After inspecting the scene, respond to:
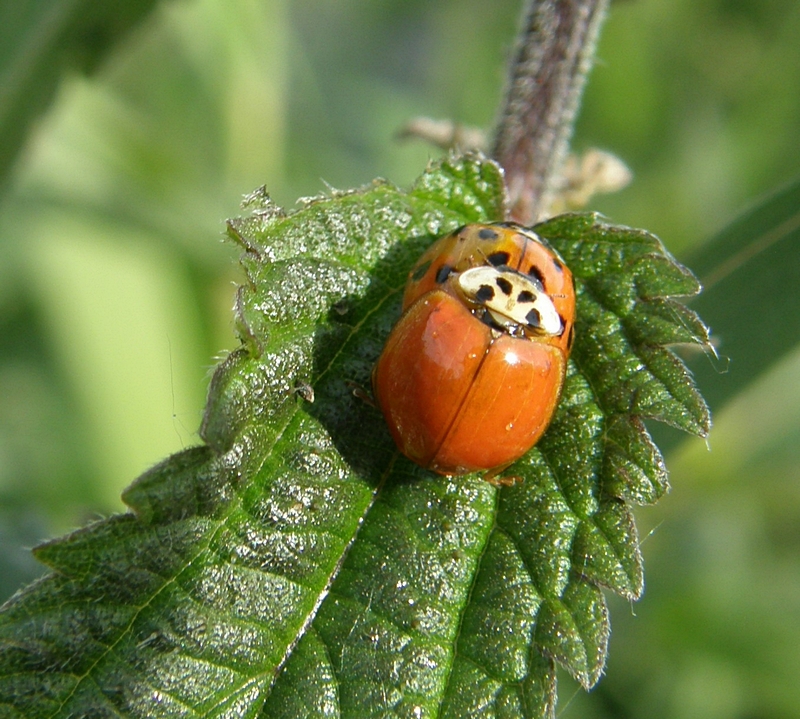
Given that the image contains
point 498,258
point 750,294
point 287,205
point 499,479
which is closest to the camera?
point 499,479

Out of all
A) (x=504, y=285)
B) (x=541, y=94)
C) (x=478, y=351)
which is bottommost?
(x=478, y=351)

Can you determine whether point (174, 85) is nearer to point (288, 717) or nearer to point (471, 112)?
point (471, 112)

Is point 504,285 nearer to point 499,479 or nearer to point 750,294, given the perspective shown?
point 499,479

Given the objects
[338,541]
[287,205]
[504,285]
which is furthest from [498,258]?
[287,205]

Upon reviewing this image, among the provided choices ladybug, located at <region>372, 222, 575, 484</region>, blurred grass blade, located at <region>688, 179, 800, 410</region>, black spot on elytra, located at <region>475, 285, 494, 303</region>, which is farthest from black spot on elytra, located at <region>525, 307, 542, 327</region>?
blurred grass blade, located at <region>688, 179, 800, 410</region>

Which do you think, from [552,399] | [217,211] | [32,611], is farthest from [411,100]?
[32,611]

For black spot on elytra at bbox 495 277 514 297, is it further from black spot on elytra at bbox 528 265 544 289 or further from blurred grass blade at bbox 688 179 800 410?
blurred grass blade at bbox 688 179 800 410
